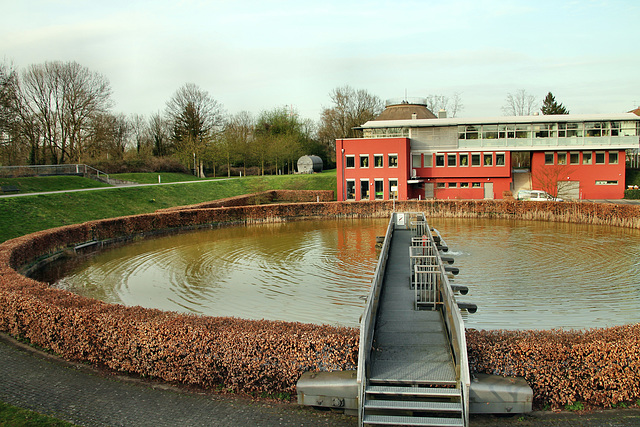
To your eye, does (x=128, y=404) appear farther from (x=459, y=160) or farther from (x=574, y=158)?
(x=574, y=158)

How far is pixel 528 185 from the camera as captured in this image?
42875mm

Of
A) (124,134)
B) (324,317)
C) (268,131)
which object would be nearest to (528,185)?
(324,317)

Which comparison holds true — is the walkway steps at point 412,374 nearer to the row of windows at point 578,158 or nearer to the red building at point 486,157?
the red building at point 486,157

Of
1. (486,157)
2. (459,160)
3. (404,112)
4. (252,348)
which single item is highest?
(404,112)

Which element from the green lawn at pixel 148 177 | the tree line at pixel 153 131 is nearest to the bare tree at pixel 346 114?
the tree line at pixel 153 131

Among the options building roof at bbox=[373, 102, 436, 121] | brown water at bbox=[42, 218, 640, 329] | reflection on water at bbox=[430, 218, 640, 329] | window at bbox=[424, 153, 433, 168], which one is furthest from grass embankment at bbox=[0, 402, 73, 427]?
building roof at bbox=[373, 102, 436, 121]

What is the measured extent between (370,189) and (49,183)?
25829mm

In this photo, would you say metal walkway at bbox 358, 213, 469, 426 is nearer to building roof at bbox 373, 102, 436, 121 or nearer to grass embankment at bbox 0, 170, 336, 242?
grass embankment at bbox 0, 170, 336, 242

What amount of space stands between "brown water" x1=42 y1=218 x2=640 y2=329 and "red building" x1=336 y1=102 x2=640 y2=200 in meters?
15.3

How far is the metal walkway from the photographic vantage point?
6.60m

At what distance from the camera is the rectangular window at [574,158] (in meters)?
40.8

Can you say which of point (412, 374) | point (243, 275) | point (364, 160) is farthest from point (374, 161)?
point (412, 374)

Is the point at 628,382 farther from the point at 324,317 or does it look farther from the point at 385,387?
the point at 324,317

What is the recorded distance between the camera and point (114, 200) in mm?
35719
